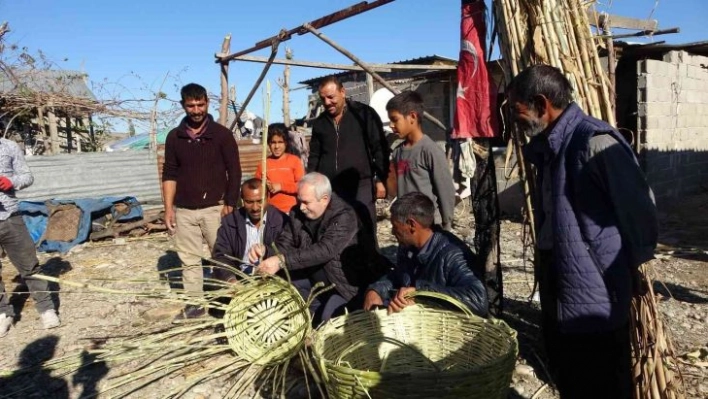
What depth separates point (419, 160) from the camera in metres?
3.25

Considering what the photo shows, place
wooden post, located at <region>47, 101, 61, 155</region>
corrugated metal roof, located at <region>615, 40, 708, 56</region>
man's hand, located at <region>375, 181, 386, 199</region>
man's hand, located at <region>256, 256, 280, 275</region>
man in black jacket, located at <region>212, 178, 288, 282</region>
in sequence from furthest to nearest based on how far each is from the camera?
1. wooden post, located at <region>47, 101, 61, 155</region>
2. corrugated metal roof, located at <region>615, 40, 708, 56</region>
3. man's hand, located at <region>375, 181, 386, 199</region>
4. man in black jacket, located at <region>212, 178, 288, 282</region>
5. man's hand, located at <region>256, 256, 280, 275</region>

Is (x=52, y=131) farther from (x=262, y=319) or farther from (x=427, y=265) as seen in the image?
(x=427, y=265)

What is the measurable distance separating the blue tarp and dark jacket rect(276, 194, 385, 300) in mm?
5199

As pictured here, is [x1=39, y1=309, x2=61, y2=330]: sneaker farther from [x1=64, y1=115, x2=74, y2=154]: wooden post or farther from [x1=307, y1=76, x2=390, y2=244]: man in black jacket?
[x1=64, y1=115, x2=74, y2=154]: wooden post

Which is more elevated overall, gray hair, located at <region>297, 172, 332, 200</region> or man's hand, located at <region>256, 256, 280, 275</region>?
gray hair, located at <region>297, 172, 332, 200</region>

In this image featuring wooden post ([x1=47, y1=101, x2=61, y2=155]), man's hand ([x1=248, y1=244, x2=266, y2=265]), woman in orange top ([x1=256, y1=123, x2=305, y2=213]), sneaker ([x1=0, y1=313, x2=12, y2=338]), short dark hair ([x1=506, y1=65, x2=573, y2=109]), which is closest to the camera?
short dark hair ([x1=506, y1=65, x2=573, y2=109])

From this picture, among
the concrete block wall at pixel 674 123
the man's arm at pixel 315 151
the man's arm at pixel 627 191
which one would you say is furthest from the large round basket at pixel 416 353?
the concrete block wall at pixel 674 123

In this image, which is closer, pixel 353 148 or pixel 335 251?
pixel 335 251

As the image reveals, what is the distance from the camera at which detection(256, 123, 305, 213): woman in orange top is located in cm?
442

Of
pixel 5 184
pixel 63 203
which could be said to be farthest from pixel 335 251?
pixel 63 203

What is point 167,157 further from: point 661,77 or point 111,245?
point 661,77

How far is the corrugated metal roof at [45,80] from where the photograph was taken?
988cm

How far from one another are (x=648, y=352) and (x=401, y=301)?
3.94 ft

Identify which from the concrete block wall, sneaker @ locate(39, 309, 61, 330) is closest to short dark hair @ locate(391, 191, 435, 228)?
sneaker @ locate(39, 309, 61, 330)
